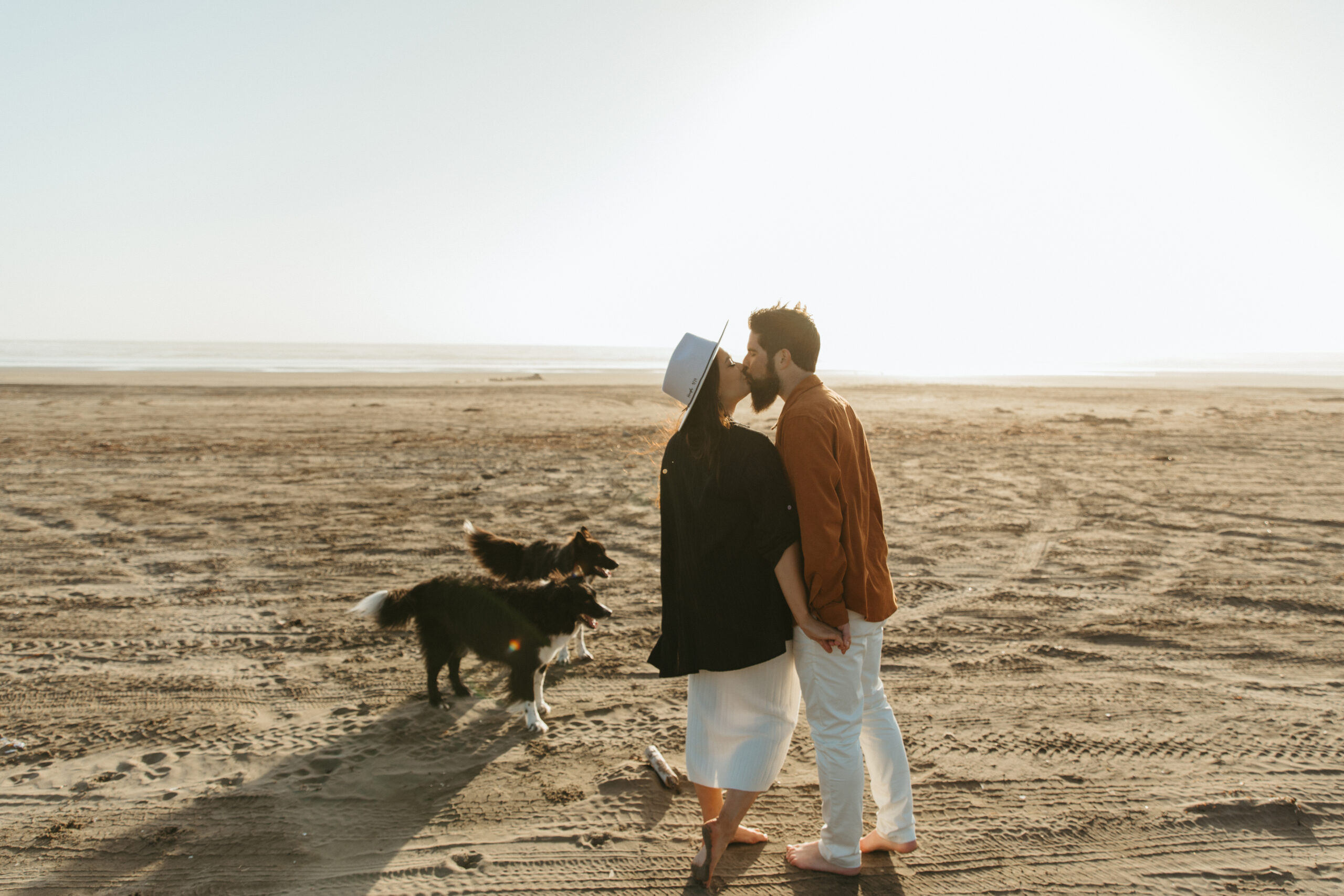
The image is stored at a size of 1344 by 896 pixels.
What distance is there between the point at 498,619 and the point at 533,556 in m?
1.42

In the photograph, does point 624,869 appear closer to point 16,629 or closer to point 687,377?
point 687,377

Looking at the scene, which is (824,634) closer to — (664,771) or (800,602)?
(800,602)

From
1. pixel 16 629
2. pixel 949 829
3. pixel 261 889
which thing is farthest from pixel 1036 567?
pixel 16 629

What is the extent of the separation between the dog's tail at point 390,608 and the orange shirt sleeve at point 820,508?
303 cm

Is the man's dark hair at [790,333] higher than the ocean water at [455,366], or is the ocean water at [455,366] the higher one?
the ocean water at [455,366]

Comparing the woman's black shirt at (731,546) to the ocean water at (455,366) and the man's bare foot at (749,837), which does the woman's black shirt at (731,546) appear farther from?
the ocean water at (455,366)

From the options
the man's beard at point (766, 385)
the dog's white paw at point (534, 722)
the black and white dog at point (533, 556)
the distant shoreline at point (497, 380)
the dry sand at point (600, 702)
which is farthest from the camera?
the distant shoreline at point (497, 380)

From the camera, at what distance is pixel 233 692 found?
4.62 m

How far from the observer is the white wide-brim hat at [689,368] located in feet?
8.55

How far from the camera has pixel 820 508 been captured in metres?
2.52

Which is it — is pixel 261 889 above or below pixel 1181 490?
below

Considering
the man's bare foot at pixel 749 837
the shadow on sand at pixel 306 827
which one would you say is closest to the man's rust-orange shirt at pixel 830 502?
the man's bare foot at pixel 749 837

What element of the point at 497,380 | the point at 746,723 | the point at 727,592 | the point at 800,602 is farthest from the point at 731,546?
the point at 497,380

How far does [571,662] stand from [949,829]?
2896 mm
